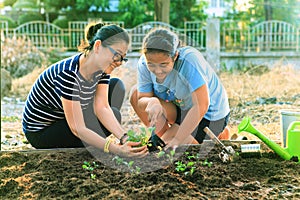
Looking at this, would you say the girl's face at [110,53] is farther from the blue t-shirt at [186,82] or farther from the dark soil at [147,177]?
the dark soil at [147,177]

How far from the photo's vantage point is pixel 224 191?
74.0 inches

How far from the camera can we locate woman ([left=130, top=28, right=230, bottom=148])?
2527 millimetres

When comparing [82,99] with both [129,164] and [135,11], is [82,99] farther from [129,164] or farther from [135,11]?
[135,11]

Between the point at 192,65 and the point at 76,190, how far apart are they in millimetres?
1084

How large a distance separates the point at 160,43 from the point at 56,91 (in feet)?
2.08

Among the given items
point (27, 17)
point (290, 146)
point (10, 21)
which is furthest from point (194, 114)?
point (27, 17)

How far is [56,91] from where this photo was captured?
8.25 feet

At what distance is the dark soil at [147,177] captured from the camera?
6.08 ft

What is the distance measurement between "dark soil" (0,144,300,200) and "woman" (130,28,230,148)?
0.30 meters

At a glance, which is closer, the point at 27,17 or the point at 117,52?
the point at 117,52

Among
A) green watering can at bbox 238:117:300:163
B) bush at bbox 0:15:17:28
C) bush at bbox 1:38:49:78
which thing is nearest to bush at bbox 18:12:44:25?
bush at bbox 0:15:17:28

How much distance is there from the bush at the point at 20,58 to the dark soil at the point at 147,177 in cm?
690

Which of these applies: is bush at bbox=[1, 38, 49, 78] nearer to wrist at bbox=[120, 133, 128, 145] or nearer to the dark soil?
wrist at bbox=[120, 133, 128, 145]

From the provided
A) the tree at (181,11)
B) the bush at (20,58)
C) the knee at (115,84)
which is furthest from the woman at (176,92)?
the tree at (181,11)
